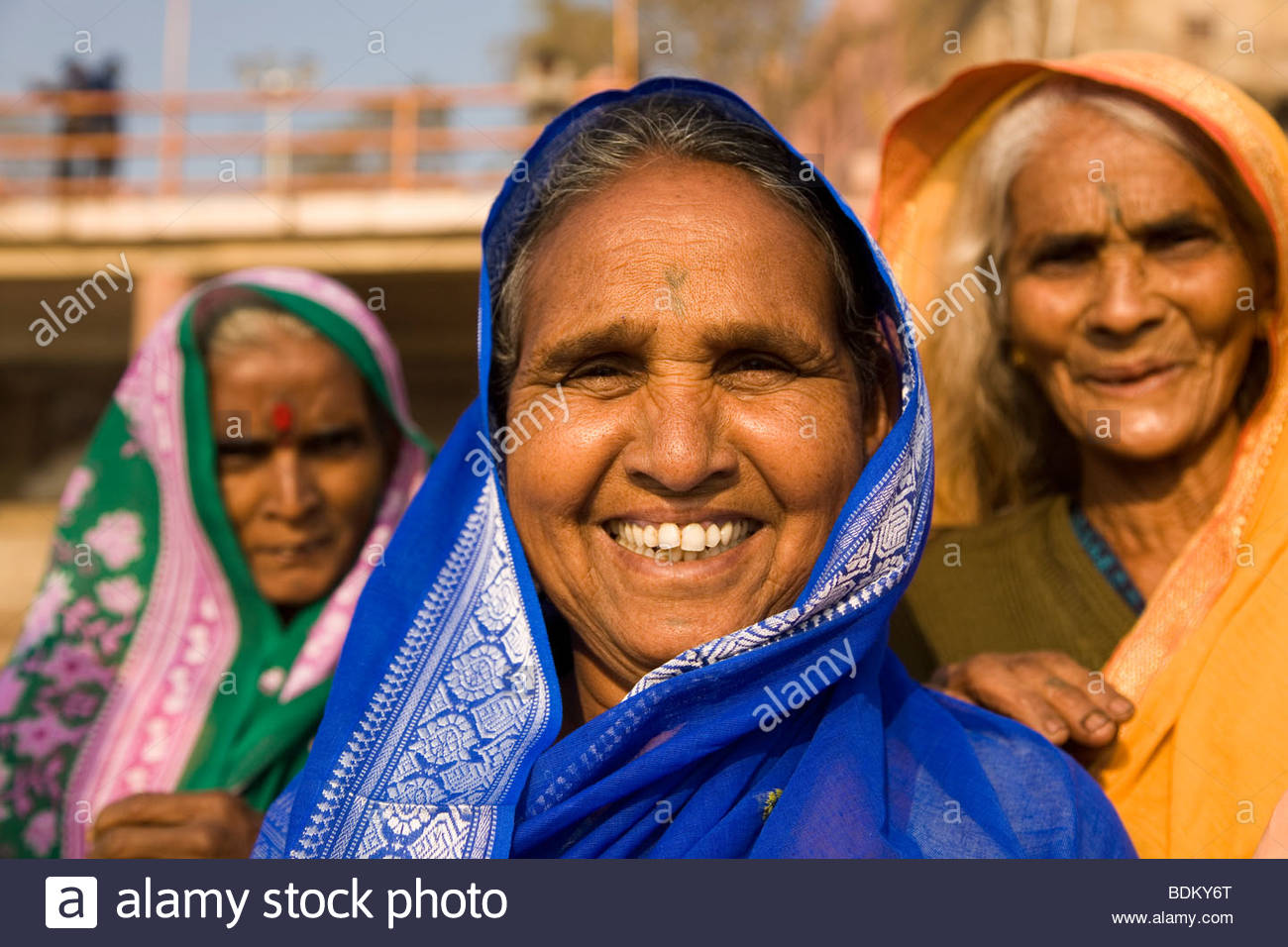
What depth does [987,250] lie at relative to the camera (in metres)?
2.71

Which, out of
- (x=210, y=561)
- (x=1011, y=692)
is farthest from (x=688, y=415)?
(x=210, y=561)

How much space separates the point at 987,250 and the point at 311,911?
6.91 feet

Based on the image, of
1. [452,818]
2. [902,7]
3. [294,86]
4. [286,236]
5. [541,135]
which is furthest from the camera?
[902,7]

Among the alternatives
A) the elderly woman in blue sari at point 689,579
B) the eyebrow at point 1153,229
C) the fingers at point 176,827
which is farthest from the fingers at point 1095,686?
the fingers at point 176,827

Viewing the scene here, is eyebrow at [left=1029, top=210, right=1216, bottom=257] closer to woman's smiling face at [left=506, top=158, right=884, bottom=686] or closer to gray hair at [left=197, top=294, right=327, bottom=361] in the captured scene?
woman's smiling face at [left=506, top=158, right=884, bottom=686]

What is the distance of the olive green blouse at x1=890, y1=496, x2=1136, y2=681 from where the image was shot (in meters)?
2.41

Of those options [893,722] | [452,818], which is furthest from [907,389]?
[452,818]

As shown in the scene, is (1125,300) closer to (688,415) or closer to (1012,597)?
(1012,597)

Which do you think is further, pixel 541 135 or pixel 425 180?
pixel 425 180

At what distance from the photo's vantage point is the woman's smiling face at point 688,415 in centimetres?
170

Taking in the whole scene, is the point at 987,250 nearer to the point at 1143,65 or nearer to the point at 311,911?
the point at 1143,65

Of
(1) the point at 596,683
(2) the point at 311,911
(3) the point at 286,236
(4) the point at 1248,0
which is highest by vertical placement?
(4) the point at 1248,0

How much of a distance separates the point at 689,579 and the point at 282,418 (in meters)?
1.82

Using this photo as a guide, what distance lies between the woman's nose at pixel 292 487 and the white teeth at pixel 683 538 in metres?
1.57
